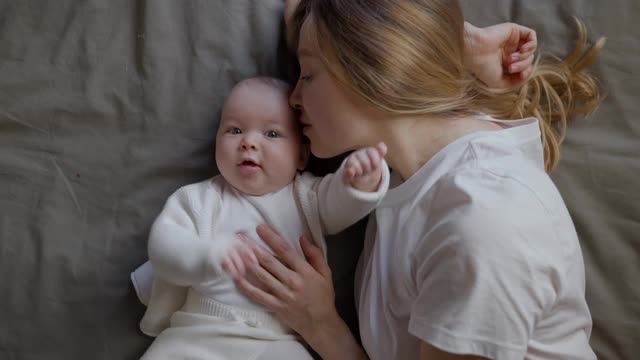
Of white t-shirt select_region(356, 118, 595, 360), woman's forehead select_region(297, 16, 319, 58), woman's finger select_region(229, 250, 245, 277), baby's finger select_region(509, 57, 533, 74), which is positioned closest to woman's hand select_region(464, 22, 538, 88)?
baby's finger select_region(509, 57, 533, 74)

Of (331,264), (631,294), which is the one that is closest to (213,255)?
(331,264)

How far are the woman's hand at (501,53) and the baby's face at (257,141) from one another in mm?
348

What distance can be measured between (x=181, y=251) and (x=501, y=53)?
2.19ft

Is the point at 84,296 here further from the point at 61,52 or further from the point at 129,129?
the point at 61,52

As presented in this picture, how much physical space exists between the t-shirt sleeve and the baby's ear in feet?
1.15

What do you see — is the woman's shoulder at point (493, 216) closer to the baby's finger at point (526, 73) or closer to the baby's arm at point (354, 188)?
the baby's arm at point (354, 188)

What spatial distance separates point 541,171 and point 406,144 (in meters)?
0.22

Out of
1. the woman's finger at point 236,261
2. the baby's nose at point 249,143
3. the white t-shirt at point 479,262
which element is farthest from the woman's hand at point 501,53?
the woman's finger at point 236,261

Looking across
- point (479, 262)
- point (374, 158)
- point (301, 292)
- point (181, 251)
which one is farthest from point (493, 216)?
point (181, 251)

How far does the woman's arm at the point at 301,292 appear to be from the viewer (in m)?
1.07

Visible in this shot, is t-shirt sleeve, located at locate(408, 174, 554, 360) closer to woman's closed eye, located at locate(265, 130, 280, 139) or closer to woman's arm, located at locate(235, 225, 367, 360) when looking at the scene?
woman's arm, located at locate(235, 225, 367, 360)

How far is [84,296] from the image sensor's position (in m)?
1.16

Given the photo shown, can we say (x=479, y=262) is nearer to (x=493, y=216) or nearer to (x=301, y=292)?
(x=493, y=216)

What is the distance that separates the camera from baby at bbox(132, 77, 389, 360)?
1.00m
